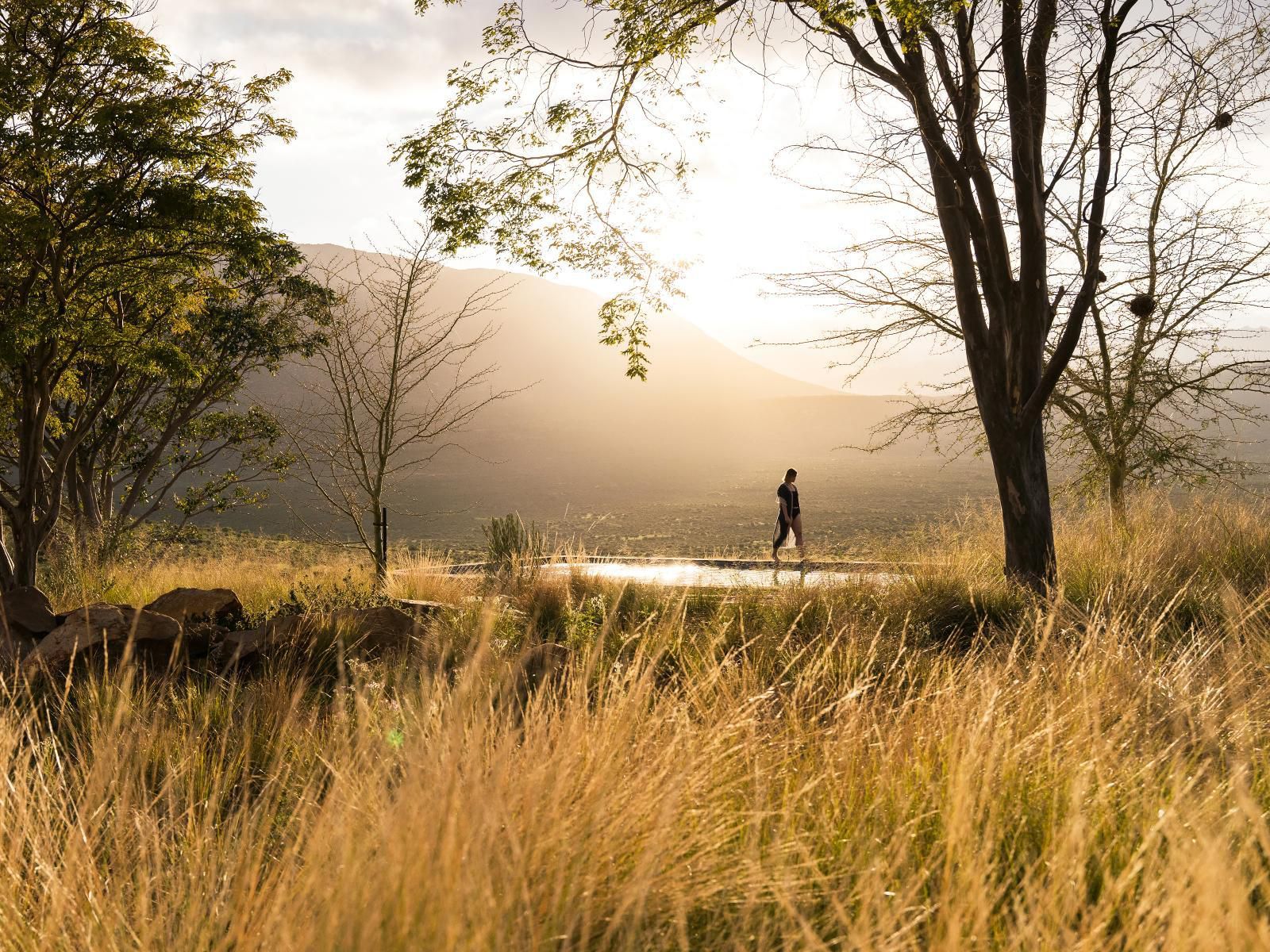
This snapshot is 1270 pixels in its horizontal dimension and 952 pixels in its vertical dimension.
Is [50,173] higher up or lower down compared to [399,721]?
higher up

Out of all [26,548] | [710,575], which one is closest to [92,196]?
[26,548]

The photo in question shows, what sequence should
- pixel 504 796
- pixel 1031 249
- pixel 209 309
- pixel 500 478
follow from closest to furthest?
1. pixel 504 796
2. pixel 1031 249
3. pixel 209 309
4. pixel 500 478

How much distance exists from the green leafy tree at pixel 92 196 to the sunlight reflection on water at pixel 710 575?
18.5ft

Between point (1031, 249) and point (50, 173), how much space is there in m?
10.8

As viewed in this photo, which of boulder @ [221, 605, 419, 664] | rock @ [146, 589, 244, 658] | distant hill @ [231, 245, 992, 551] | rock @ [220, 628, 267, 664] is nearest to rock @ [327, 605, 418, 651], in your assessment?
boulder @ [221, 605, 419, 664]

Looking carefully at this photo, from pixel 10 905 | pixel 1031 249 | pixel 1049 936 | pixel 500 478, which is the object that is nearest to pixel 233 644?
pixel 10 905

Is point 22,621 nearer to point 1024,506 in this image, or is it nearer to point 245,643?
point 245,643

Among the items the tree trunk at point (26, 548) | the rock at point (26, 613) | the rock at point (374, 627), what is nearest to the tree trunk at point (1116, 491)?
the rock at point (374, 627)

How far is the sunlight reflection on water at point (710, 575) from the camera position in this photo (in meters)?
9.44

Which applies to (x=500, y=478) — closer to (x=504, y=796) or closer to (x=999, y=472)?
(x=999, y=472)

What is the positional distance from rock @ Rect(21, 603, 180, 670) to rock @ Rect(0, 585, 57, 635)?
43cm

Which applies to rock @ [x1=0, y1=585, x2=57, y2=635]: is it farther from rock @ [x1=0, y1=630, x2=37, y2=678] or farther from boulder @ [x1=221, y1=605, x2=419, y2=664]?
boulder @ [x1=221, y1=605, x2=419, y2=664]

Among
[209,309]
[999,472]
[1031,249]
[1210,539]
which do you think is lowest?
[1210,539]

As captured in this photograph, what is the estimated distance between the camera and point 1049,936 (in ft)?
5.93
